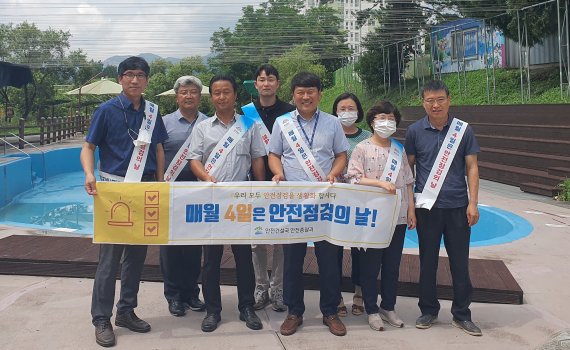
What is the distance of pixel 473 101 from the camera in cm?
1709

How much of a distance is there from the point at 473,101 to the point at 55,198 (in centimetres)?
1284

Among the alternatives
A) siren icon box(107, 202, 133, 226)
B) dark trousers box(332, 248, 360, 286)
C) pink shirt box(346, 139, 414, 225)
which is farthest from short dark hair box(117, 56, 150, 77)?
dark trousers box(332, 248, 360, 286)

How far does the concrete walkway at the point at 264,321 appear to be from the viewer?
3.28 metres

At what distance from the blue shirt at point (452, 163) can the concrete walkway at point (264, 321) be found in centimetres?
89

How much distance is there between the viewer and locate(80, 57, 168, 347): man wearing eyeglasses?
3.36 meters

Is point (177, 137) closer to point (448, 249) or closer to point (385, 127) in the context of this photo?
point (385, 127)

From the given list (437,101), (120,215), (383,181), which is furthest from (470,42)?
(120,215)

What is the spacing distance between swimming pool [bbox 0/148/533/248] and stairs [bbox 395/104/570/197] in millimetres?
1980

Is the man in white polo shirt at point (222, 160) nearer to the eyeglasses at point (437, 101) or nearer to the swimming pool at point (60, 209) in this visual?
the eyeglasses at point (437, 101)

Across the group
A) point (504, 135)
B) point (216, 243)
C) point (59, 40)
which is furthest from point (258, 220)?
point (59, 40)

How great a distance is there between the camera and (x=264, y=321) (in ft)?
12.0

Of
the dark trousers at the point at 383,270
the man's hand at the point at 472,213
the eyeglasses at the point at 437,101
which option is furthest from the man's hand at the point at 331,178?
the man's hand at the point at 472,213

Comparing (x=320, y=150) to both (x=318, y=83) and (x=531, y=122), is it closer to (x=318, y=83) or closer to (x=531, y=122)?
(x=318, y=83)

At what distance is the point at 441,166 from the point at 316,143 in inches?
32.8
